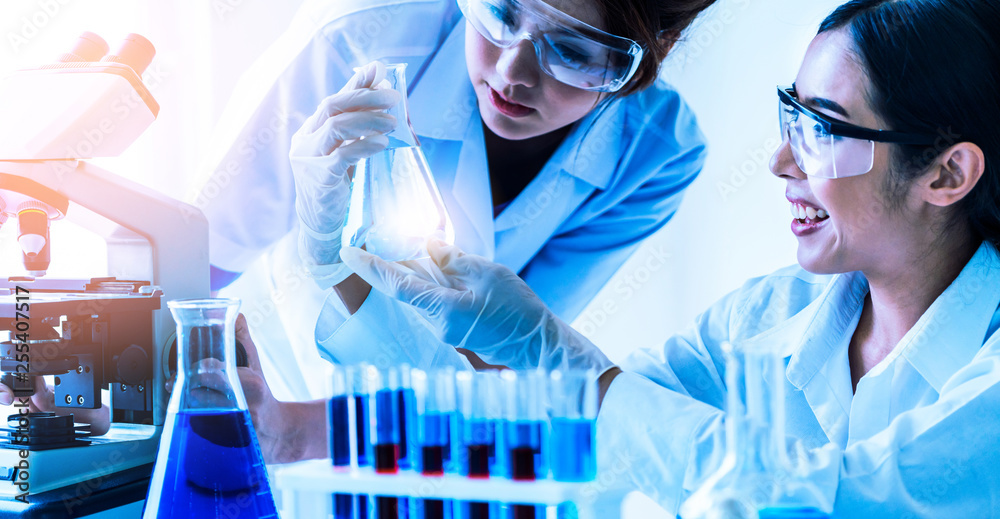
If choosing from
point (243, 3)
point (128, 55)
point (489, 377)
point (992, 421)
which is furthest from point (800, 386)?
point (243, 3)

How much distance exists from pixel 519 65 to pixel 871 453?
0.71 meters

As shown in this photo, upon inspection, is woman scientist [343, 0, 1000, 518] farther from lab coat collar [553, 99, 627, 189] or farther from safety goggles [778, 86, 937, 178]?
lab coat collar [553, 99, 627, 189]

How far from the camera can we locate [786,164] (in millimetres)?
1227

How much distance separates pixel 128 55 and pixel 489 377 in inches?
25.4

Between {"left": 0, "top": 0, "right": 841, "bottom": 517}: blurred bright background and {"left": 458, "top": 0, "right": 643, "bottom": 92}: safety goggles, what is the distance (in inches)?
16.0

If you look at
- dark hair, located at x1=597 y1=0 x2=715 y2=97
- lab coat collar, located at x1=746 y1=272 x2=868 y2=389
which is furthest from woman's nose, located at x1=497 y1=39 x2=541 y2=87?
lab coat collar, located at x1=746 y1=272 x2=868 y2=389

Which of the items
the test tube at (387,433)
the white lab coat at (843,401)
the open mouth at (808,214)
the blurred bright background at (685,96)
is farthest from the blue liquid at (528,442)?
the blurred bright background at (685,96)

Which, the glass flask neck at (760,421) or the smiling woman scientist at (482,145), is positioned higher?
the smiling woman scientist at (482,145)

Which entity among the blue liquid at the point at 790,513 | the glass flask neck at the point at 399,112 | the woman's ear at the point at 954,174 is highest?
the glass flask neck at the point at 399,112

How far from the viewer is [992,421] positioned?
87 cm

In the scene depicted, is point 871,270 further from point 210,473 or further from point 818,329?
point 210,473

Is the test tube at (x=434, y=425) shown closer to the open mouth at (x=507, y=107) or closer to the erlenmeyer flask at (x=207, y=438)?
the erlenmeyer flask at (x=207, y=438)

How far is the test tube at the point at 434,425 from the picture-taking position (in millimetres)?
717

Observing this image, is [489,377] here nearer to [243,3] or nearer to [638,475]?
[638,475]
